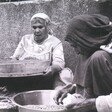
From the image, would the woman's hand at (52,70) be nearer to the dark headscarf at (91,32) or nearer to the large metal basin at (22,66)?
the large metal basin at (22,66)

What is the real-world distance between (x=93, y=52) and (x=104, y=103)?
567mm

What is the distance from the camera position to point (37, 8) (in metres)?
7.27

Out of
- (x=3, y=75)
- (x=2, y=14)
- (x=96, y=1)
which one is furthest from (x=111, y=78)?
(x=2, y=14)

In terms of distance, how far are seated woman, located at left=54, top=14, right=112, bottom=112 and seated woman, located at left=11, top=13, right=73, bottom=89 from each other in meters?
2.63

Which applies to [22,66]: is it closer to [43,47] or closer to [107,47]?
[43,47]

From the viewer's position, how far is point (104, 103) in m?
3.22

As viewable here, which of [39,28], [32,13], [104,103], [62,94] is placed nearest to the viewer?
[104,103]

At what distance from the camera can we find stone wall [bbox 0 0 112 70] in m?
6.90

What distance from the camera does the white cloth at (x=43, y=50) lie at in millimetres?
6412

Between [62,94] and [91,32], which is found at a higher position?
[91,32]

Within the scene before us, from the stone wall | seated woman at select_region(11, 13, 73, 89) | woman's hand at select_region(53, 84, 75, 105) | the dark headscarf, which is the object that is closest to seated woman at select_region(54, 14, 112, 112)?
the dark headscarf

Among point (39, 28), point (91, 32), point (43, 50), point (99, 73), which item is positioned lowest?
point (43, 50)

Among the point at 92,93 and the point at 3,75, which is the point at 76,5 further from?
the point at 92,93

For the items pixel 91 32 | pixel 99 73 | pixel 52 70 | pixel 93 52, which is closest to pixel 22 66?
pixel 52 70
